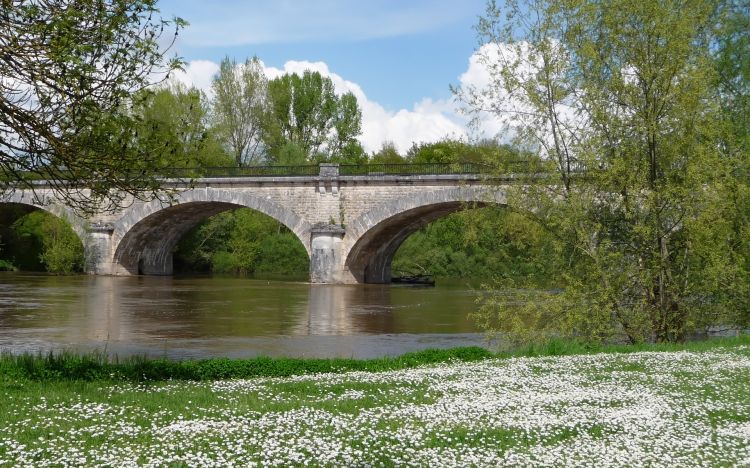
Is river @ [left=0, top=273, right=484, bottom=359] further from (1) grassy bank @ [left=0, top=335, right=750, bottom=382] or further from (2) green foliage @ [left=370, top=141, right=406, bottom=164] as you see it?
(2) green foliage @ [left=370, top=141, right=406, bottom=164]

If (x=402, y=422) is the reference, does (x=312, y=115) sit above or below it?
Answer: above

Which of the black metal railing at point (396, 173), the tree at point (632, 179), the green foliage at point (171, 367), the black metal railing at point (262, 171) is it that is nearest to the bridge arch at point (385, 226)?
the black metal railing at point (396, 173)

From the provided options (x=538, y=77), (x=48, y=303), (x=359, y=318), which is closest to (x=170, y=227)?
(x=48, y=303)

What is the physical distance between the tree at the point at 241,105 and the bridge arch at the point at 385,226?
2019cm

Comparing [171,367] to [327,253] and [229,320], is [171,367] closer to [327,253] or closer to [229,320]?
[229,320]

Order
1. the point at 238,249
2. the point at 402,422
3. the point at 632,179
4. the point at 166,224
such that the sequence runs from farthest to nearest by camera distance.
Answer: the point at 238,249 < the point at 166,224 < the point at 632,179 < the point at 402,422

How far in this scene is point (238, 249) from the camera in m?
58.0

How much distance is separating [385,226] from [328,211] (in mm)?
2818

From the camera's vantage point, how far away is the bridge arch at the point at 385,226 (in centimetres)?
3756

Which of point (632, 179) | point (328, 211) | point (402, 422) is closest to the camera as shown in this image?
point (402, 422)

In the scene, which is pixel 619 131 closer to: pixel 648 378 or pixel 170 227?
pixel 648 378

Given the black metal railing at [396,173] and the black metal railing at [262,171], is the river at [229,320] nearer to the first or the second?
the black metal railing at [396,173]

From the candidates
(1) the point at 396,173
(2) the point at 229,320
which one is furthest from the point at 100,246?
(2) the point at 229,320

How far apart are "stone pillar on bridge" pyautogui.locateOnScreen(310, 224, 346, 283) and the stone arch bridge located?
5cm
